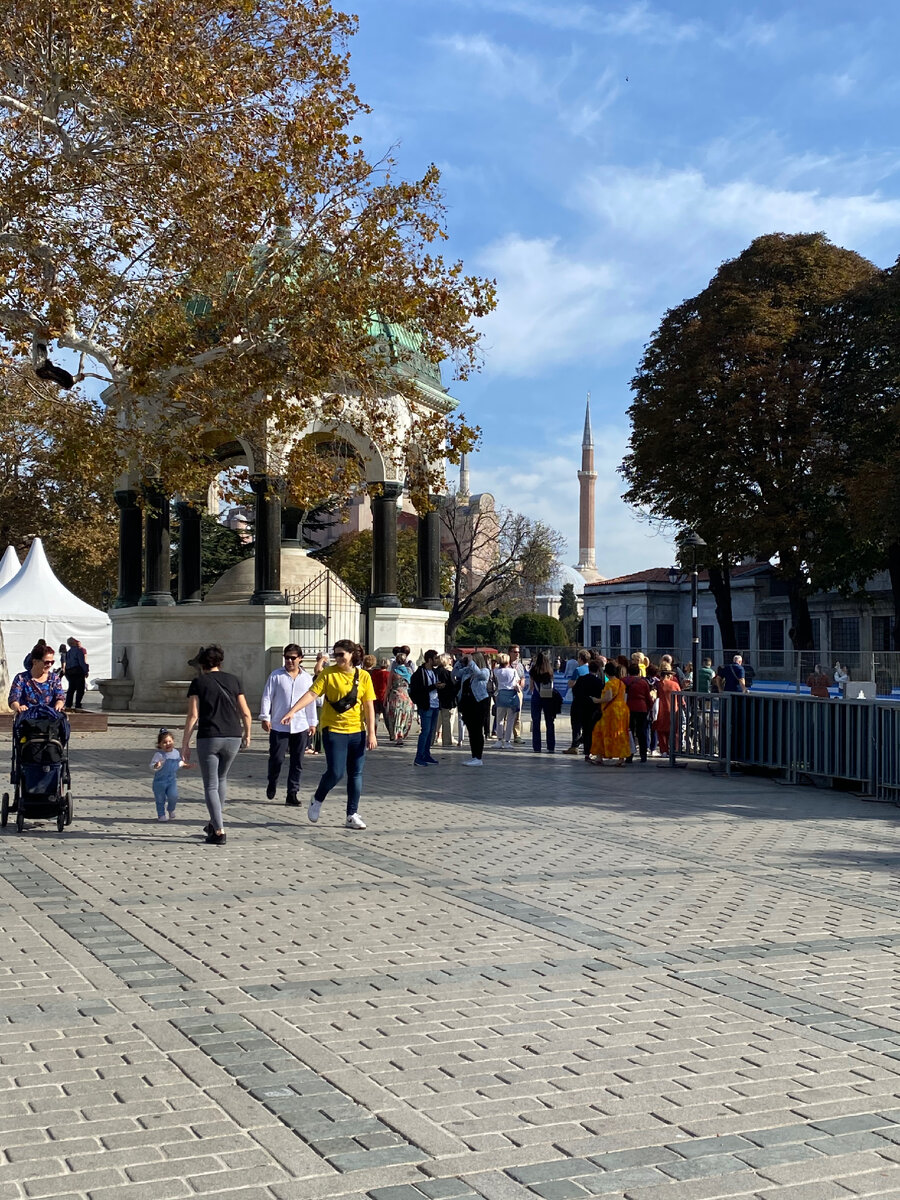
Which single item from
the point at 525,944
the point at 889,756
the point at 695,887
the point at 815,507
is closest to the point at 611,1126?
the point at 525,944

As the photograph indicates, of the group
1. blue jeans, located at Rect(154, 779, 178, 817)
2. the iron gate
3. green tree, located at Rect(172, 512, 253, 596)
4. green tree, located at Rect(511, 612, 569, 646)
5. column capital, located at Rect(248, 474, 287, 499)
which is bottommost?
blue jeans, located at Rect(154, 779, 178, 817)

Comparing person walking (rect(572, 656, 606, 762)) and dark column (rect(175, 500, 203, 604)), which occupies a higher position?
dark column (rect(175, 500, 203, 604))

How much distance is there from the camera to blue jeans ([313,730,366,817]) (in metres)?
Result: 12.0

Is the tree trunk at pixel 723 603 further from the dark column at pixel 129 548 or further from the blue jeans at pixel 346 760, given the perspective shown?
the blue jeans at pixel 346 760

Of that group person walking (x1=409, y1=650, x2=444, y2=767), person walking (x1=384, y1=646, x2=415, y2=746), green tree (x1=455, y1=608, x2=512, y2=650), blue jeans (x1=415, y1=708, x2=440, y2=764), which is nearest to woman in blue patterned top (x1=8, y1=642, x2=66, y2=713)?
person walking (x1=409, y1=650, x2=444, y2=767)

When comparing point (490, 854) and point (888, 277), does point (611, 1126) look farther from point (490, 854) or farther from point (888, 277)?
point (888, 277)

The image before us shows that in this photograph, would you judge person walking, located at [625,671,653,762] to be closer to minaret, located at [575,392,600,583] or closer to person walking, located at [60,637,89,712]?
person walking, located at [60,637,89,712]

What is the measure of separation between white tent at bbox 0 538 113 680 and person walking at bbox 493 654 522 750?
16555 millimetres

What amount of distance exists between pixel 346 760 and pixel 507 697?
11584 millimetres

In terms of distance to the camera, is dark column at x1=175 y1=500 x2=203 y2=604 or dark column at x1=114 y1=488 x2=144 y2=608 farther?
dark column at x1=175 y1=500 x2=203 y2=604

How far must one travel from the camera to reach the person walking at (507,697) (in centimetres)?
2359

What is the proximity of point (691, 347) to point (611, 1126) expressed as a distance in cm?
4068

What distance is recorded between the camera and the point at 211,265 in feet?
61.4

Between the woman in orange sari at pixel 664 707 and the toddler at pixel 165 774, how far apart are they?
10343 millimetres
